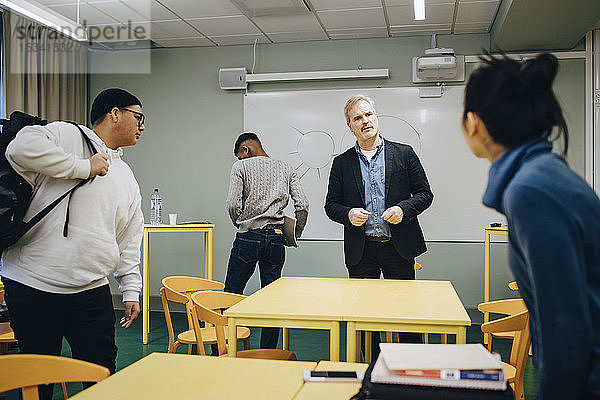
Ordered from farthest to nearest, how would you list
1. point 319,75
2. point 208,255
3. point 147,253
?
1. point 319,75
2. point 208,255
3. point 147,253

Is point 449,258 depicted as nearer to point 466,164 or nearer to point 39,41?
point 466,164

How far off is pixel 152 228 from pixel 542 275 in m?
4.44

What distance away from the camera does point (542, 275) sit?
3.44ft

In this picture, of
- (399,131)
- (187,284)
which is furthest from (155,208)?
(399,131)

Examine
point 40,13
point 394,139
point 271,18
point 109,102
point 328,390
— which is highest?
point 271,18

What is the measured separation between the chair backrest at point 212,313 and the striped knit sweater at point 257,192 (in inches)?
50.1

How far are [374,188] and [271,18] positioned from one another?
2.69 meters

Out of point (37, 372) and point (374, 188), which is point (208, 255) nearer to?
point (374, 188)

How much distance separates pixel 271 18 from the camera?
18.1 ft

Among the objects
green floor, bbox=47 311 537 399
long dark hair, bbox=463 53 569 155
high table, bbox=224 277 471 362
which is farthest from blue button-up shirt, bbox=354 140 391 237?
long dark hair, bbox=463 53 569 155

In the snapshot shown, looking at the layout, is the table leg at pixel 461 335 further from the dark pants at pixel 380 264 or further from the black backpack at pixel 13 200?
the black backpack at pixel 13 200

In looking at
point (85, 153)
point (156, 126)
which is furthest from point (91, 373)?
point (156, 126)

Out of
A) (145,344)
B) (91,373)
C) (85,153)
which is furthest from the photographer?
(145,344)

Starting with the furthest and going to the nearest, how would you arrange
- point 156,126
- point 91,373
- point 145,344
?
1. point 156,126
2. point 145,344
3. point 91,373
